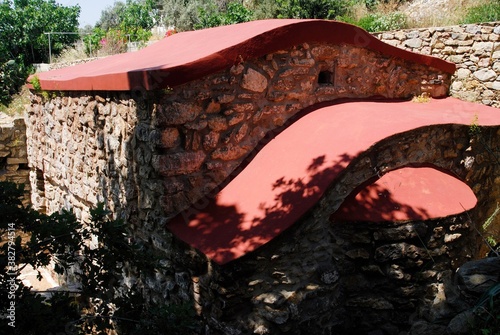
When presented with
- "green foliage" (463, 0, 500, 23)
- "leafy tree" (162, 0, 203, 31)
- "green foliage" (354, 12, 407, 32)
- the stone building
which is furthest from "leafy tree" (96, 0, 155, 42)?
the stone building

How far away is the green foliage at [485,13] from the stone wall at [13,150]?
9280 millimetres

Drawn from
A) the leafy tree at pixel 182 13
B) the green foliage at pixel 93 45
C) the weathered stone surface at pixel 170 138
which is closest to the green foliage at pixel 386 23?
the weathered stone surface at pixel 170 138

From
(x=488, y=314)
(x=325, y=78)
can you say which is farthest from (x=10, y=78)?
(x=488, y=314)

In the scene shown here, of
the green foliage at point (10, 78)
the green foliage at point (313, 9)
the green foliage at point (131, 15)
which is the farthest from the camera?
the green foliage at point (131, 15)

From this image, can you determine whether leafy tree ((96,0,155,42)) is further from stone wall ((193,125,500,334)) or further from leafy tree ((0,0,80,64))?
stone wall ((193,125,500,334))

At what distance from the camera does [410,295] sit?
3568 millimetres

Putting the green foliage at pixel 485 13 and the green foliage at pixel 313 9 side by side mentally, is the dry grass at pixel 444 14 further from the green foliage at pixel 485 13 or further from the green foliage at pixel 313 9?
the green foliage at pixel 313 9

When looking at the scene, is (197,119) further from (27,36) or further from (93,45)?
(27,36)

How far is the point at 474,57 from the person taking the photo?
7.76m

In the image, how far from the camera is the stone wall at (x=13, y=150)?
877 centimetres

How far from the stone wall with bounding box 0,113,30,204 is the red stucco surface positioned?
21.0 ft

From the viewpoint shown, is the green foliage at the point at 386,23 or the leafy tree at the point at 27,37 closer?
the green foliage at the point at 386,23

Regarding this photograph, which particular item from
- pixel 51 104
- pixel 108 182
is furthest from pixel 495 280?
pixel 51 104

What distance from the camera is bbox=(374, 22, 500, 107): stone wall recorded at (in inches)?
298
